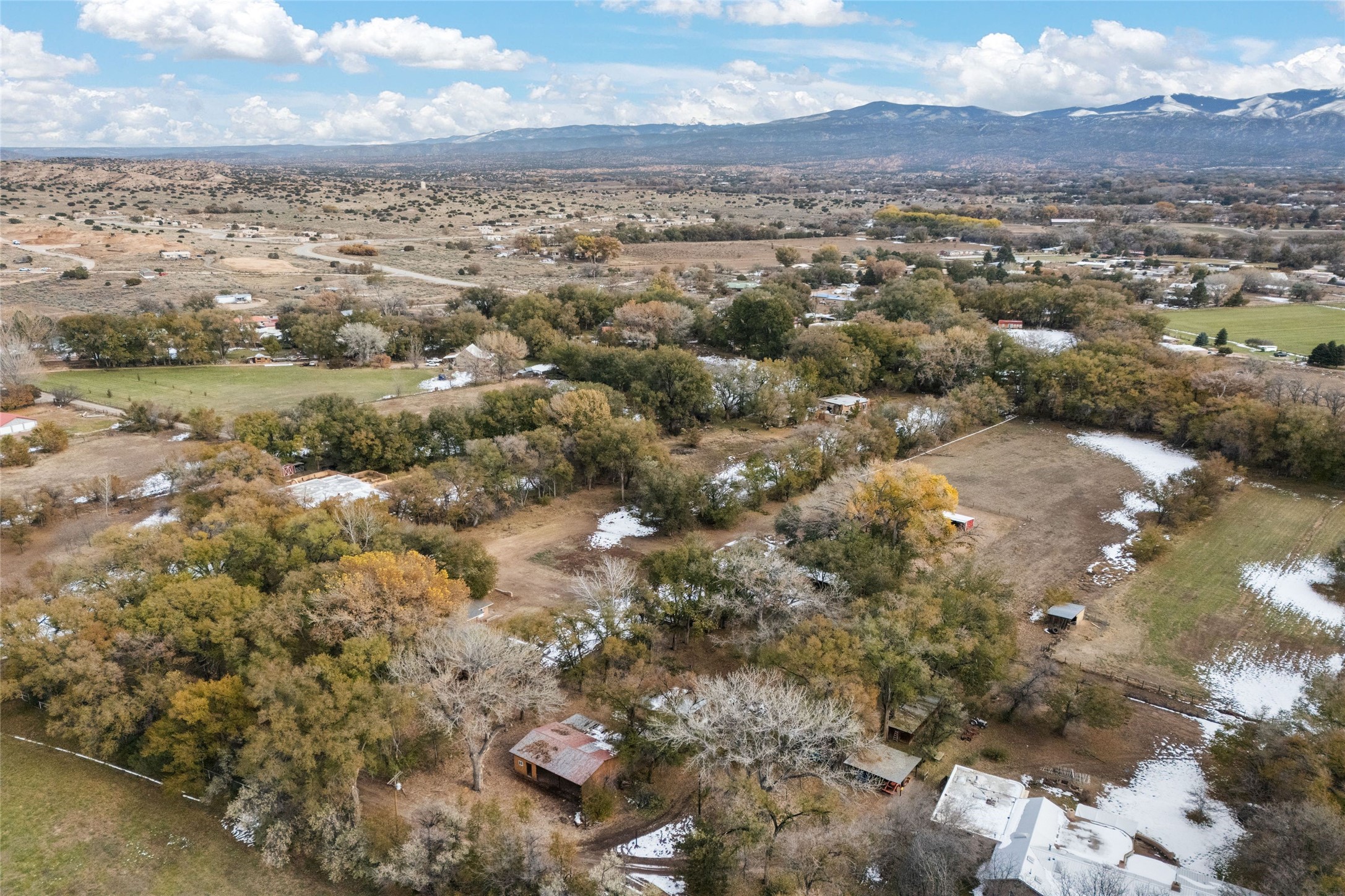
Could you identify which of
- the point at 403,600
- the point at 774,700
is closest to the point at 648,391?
the point at 403,600

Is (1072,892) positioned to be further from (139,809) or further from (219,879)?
(139,809)

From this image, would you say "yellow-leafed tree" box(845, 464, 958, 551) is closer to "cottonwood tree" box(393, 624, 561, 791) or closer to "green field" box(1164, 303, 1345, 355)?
"cottonwood tree" box(393, 624, 561, 791)

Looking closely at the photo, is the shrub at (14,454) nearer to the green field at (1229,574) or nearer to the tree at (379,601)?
the tree at (379,601)

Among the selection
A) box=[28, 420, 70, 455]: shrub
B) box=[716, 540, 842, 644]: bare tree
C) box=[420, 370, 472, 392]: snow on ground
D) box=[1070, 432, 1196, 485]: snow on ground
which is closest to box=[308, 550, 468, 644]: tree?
box=[716, 540, 842, 644]: bare tree

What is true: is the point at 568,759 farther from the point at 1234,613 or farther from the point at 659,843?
the point at 1234,613

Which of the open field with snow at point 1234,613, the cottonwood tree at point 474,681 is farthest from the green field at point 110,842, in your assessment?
the open field with snow at point 1234,613
